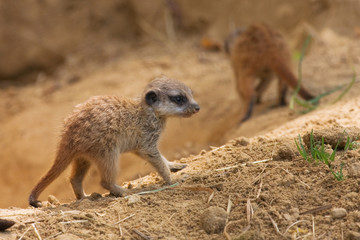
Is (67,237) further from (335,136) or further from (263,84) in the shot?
(263,84)

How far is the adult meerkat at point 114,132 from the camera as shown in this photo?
306 centimetres

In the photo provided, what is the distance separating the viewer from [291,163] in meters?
2.82

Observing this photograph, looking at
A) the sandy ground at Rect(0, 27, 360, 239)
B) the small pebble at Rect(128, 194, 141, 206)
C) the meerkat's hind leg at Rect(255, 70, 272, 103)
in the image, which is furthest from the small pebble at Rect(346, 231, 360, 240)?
the meerkat's hind leg at Rect(255, 70, 272, 103)

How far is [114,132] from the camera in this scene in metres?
3.13

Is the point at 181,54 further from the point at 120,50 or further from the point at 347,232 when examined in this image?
the point at 347,232

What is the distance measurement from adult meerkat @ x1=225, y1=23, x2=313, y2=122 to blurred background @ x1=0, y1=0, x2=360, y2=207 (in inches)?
12.2

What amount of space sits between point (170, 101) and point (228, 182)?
0.95 m

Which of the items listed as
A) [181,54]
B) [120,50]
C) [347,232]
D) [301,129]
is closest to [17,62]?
[120,50]

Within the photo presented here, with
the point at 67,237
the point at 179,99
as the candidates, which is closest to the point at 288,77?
the point at 179,99

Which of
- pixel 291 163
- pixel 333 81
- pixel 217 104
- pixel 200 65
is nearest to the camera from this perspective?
pixel 291 163

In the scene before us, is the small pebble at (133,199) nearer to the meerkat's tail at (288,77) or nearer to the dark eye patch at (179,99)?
the dark eye patch at (179,99)

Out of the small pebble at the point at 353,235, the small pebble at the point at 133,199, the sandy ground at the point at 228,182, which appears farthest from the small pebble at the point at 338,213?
the small pebble at the point at 133,199

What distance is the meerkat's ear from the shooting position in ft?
11.2

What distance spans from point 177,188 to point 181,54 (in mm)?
5746
